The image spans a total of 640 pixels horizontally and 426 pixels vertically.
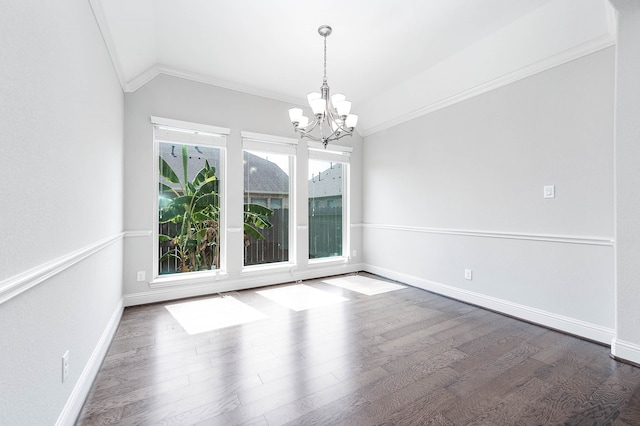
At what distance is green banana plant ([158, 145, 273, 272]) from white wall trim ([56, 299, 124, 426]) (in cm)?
137

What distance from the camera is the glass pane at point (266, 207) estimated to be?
4.43 meters

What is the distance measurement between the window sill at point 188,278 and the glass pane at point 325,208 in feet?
5.20

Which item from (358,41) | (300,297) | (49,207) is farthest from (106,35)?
(300,297)

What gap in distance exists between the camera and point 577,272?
9.05 ft

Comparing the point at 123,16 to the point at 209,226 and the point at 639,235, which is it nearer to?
the point at 209,226

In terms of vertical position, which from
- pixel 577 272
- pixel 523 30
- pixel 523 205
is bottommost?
pixel 577 272

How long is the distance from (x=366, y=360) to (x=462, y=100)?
3.35 m

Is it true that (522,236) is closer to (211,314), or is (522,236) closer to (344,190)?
(344,190)

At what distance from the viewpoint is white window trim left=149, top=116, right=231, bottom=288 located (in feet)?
12.1

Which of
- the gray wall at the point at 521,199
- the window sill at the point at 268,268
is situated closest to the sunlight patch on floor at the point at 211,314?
the window sill at the point at 268,268

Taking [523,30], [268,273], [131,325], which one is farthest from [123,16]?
[523,30]

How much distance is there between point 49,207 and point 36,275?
349 millimetres

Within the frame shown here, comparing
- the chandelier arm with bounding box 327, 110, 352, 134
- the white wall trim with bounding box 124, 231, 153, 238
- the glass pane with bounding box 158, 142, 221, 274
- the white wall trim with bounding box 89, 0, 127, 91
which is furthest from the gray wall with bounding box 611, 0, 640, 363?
the white wall trim with bounding box 124, 231, 153, 238

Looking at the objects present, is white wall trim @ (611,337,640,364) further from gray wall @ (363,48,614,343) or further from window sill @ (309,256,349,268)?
window sill @ (309,256,349,268)
